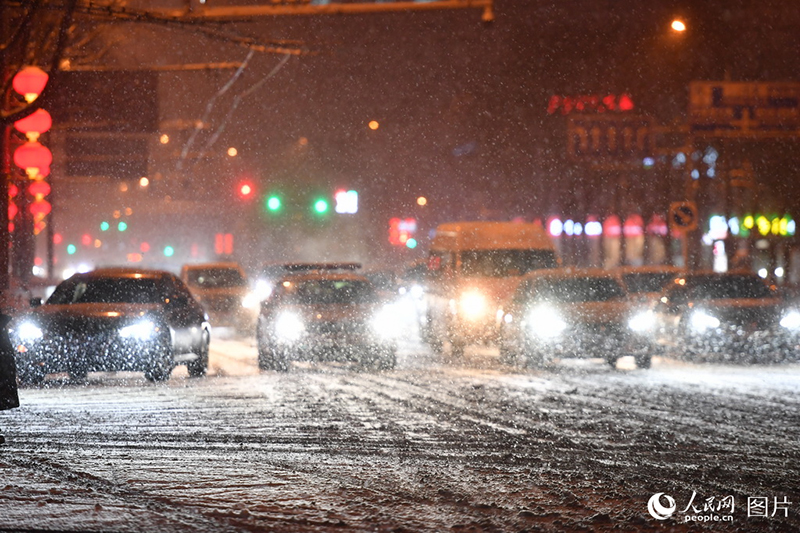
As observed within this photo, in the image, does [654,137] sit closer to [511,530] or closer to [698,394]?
[698,394]

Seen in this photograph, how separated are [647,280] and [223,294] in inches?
426

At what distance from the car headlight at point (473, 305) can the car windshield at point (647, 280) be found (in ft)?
13.8

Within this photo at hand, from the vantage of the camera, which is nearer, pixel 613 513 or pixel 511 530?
pixel 511 530

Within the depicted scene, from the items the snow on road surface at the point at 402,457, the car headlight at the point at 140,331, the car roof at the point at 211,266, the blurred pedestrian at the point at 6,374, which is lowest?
the snow on road surface at the point at 402,457

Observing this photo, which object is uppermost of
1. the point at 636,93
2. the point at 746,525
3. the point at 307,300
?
the point at 636,93

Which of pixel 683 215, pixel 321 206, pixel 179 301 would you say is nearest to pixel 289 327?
pixel 179 301

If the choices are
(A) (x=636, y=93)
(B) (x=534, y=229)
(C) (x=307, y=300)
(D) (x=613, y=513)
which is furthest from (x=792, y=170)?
(D) (x=613, y=513)

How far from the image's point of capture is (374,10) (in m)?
16.2

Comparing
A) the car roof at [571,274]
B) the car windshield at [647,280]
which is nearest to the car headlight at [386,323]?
the car roof at [571,274]

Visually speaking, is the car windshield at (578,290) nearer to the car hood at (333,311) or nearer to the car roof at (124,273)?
the car hood at (333,311)

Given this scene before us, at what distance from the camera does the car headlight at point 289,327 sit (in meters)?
18.1

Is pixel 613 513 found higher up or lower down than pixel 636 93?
lower down

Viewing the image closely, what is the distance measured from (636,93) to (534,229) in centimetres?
1528

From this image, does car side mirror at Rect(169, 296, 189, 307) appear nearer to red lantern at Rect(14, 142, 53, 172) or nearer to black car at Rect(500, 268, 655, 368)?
black car at Rect(500, 268, 655, 368)
